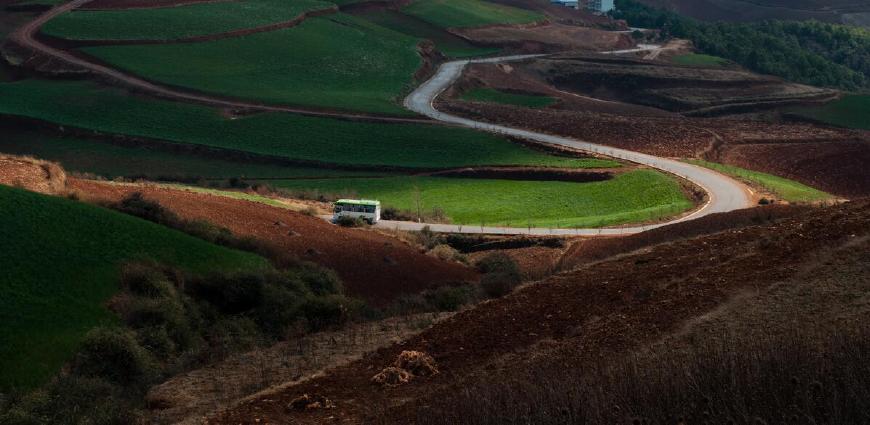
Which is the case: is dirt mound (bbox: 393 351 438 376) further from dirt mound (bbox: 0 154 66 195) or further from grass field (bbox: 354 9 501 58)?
grass field (bbox: 354 9 501 58)

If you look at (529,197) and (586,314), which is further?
(529,197)

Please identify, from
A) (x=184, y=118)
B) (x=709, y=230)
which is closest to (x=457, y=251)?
(x=709, y=230)

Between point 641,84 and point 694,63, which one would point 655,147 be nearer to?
point 641,84

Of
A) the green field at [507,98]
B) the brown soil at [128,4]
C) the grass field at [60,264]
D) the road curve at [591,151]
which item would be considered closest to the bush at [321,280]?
the grass field at [60,264]

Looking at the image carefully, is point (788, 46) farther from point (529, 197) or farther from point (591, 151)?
point (529, 197)

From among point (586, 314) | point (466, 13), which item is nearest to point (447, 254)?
point (586, 314)

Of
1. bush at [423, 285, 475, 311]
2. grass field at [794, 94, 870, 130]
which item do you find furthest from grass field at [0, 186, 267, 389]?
grass field at [794, 94, 870, 130]
